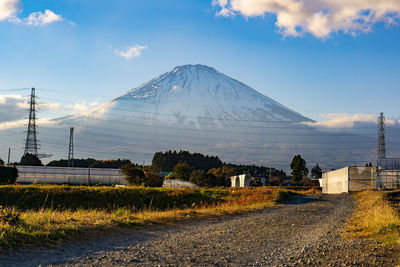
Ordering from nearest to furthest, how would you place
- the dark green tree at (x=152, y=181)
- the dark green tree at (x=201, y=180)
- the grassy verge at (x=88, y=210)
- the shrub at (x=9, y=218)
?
the grassy verge at (x=88, y=210) → the shrub at (x=9, y=218) → the dark green tree at (x=152, y=181) → the dark green tree at (x=201, y=180)

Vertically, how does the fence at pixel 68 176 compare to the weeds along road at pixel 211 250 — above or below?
below

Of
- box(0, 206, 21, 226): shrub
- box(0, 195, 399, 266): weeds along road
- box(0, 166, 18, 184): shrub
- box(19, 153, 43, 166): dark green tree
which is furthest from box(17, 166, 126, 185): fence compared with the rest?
box(0, 206, 21, 226): shrub

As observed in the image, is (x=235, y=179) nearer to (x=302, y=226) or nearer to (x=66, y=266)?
(x=302, y=226)

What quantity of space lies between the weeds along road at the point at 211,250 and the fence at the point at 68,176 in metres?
55.3

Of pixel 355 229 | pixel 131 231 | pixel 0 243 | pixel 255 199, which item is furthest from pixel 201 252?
pixel 255 199

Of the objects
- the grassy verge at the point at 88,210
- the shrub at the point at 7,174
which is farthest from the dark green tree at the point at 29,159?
the grassy verge at the point at 88,210

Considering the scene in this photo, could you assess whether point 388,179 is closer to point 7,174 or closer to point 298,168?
point 7,174

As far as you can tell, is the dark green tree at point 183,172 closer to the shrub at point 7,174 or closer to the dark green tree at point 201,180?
the dark green tree at point 201,180

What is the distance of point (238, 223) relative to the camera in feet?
50.0

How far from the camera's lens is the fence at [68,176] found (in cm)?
6412

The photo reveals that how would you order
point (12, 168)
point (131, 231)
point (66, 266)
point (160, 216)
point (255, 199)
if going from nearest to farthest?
point (66, 266)
point (131, 231)
point (160, 216)
point (255, 199)
point (12, 168)

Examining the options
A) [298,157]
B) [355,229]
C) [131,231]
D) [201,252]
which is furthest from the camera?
[298,157]

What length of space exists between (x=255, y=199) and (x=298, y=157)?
99.4 meters

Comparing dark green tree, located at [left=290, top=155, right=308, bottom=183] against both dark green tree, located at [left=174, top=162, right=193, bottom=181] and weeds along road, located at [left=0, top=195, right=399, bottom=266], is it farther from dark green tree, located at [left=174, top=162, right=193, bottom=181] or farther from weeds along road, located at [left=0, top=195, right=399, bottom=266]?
weeds along road, located at [left=0, top=195, right=399, bottom=266]
